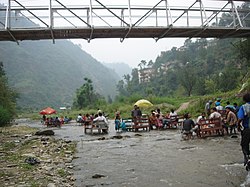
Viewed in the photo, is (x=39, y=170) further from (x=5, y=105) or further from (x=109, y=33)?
(x=5, y=105)

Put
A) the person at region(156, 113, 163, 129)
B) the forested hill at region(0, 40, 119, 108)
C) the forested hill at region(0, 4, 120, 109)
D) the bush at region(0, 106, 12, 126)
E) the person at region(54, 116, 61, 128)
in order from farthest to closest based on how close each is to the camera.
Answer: the forested hill at region(0, 40, 119, 108) < the forested hill at region(0, 4, 120, 109) < the person at region(54, 116, 61, 128) < the bush at region(0, 106, 12, 126) < the person at region(156, 113, 163, 129)

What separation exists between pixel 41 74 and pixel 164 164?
142527mm

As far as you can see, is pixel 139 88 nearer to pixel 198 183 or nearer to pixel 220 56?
pixel 220 56

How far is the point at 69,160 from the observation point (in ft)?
33.3

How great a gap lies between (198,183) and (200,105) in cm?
2344

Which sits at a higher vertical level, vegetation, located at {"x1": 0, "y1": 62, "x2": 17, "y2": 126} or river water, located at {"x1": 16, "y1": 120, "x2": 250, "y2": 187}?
vegetation, located at {"x1": 0, "y1": 62, "x2": 17, "y2": 126}

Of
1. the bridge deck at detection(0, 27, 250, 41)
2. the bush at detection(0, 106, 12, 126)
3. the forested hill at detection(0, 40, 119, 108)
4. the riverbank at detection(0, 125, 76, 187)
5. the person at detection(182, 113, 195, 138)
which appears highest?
the forested hill at detection(0, 40, 119, 108)

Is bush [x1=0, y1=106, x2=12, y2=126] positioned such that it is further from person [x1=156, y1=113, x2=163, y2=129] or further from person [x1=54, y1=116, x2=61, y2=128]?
person [x1=156, y1=113, x2=163, y2=129]

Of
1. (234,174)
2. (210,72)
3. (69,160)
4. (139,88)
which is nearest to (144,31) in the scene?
(69,160)

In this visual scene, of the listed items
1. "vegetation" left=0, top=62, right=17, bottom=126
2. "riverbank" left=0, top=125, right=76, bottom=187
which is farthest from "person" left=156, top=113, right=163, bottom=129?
"vegetation" left=0, top=62, right=17, bottom=126

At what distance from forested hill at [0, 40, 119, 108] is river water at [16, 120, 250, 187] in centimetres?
9487

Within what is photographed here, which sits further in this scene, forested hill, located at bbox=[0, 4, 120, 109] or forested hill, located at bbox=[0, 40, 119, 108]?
forested hill, located at bbox=[0, 40, 119, 108]

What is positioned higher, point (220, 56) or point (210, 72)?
point (220, 56)

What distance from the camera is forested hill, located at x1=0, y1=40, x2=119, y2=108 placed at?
121600mm
